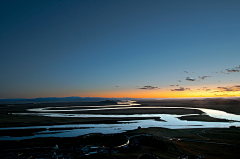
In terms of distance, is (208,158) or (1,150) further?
(1,150)

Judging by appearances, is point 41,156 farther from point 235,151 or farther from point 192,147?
point 235,151

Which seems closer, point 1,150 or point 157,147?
point 1,150

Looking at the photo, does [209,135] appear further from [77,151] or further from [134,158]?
[77,151]

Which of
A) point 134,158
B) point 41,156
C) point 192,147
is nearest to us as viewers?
point 134,158

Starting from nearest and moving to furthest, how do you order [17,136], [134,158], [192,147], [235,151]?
[134,158] → [235,151] → [192,147] → [17,136]

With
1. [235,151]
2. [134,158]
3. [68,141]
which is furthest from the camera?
[68,141]

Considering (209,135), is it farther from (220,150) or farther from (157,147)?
(157,147)

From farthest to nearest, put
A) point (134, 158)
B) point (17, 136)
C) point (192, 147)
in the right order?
point (17, 136), point (192, 147), point (134, 158)

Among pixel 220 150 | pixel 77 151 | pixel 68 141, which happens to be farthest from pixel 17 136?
pixel 220 150

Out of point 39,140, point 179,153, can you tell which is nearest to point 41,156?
point 39,140
